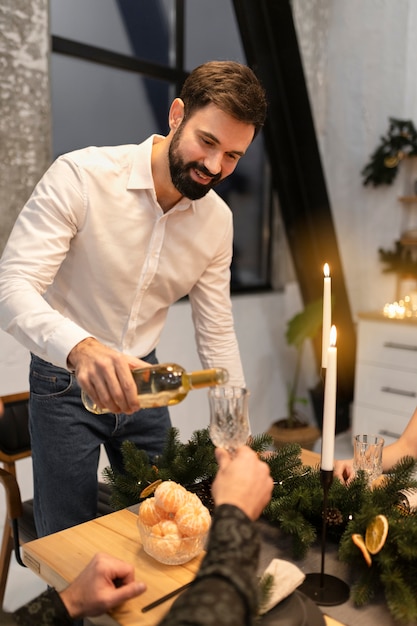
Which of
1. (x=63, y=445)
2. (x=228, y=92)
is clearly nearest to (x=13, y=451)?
(x=63, y=445)

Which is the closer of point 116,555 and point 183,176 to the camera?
point 116,555

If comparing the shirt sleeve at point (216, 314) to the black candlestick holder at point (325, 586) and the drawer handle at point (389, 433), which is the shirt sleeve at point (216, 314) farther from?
the drawer handle at point (389, 433)

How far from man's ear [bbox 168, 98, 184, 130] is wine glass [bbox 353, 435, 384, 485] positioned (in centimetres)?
98

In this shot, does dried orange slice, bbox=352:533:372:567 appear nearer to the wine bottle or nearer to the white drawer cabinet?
the wine bottle

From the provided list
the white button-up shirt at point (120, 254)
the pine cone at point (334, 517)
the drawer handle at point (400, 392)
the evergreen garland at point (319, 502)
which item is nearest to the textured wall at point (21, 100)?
the white button-up shirt at point (120, 254)

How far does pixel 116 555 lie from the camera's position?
37.7 inches

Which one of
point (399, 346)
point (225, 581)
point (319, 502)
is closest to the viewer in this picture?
point (225, 581)

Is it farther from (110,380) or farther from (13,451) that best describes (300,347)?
(110,380)

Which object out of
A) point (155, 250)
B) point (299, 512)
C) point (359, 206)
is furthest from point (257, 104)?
point (359, 206)

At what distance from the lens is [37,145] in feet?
7.98

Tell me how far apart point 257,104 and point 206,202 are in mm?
352

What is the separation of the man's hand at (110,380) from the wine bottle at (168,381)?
0.02 m

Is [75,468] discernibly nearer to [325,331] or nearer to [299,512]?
[299,512]

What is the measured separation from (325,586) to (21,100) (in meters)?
2.18
